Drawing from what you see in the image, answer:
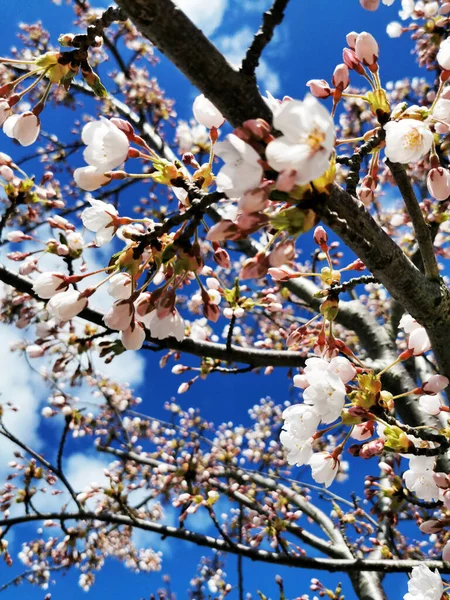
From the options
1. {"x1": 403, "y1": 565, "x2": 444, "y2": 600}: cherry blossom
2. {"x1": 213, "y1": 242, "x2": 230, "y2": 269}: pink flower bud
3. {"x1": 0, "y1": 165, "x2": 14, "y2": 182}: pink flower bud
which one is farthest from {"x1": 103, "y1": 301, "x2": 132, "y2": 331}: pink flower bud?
{"x1": 0, "y1": 165, "x2": 14, "y2": 182}: pink flower bud

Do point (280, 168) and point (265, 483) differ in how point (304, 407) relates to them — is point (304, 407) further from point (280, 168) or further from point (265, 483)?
point (265, 483)

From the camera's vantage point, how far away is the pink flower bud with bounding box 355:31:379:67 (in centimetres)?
158

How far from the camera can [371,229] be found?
1266mm

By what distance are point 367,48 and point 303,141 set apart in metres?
0.95

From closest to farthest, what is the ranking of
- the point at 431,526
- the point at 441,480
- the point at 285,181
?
the point at 285,181 < the point at 441,480 < the point at 431,526

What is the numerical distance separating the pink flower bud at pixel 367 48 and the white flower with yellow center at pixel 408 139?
0.43m

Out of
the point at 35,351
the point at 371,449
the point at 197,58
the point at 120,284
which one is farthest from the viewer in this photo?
the point at 35,351

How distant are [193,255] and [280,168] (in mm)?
376

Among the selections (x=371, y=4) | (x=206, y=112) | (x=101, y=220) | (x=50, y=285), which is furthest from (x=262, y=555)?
(x=371, y=4)

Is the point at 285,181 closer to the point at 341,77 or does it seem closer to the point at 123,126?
the point at 123,126

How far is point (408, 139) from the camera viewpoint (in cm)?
130

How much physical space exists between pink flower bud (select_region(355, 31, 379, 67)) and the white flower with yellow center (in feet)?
1.42

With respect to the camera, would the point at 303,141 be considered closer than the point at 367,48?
Yes

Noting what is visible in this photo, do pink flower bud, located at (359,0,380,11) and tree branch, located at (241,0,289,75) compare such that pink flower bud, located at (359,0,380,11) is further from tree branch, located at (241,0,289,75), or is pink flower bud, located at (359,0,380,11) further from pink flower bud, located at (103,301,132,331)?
pink flower bud, located at (103,301,132,331)
